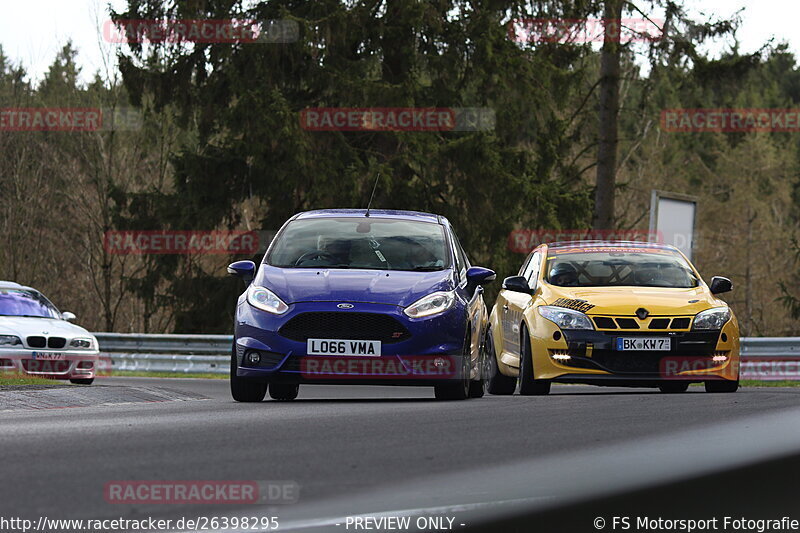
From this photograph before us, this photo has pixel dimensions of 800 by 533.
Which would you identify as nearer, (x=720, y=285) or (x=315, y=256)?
(x=315, y=256)

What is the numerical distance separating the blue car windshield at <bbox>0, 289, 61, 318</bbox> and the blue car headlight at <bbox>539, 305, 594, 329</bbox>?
34.6ft

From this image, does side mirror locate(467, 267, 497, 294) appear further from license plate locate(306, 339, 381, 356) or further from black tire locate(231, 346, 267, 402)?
black tire locate(231, 346, 267, 402)

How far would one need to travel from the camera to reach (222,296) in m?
29.7

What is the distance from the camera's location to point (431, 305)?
434 inches

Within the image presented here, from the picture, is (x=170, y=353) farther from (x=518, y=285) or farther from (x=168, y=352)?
(x=518, y=285)

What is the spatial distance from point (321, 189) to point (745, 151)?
40724mm

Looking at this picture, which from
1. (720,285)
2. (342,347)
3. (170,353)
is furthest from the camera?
(170,353)

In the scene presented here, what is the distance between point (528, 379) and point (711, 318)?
6.27 ft

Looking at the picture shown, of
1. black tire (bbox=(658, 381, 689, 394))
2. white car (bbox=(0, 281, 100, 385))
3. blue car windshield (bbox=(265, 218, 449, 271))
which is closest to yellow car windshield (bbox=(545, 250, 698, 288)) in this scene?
black tire (bbox=(658, 381, 689, 394))

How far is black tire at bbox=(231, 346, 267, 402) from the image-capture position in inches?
442

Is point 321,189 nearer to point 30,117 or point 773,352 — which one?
point 773,352

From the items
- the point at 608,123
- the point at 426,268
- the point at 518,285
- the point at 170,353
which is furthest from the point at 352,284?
the point at 608,123

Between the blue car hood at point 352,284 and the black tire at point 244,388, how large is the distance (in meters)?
0.75

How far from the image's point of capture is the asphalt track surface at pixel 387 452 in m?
3.15
